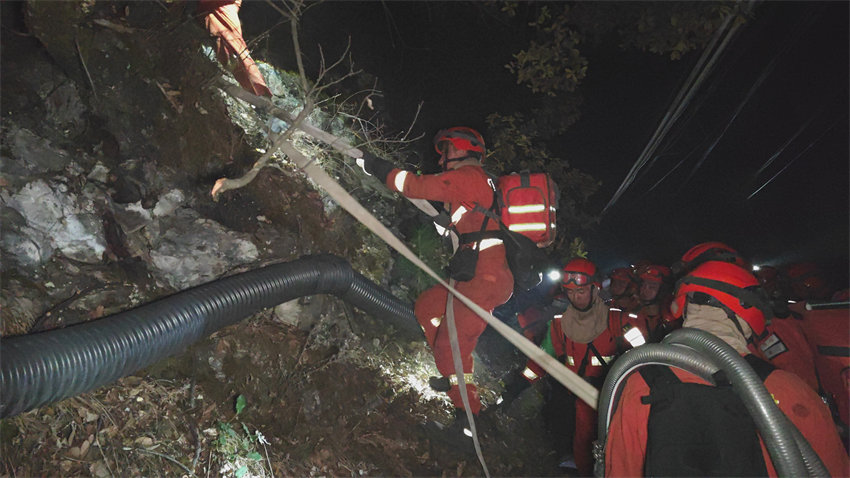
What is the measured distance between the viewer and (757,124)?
1612cm

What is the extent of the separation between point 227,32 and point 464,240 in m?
3.69

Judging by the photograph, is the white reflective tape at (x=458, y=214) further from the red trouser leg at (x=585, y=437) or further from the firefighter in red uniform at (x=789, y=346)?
the red trouser leg at (x=585, y=437)

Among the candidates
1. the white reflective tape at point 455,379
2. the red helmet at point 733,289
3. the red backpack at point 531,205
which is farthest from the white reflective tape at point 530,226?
the white reflective tape at point 455,379

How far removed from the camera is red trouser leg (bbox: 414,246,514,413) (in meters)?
4.16

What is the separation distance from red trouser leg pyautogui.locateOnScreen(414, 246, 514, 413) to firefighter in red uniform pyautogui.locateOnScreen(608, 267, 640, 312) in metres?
4.41

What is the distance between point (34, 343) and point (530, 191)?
3888 mm

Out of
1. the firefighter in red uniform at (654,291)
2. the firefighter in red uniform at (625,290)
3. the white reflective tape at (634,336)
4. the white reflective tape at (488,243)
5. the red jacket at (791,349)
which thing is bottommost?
the firefighter in red uniform at (625,290)

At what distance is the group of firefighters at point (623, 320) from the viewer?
82.8 inches

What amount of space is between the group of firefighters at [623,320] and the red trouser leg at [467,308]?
0.04 feet

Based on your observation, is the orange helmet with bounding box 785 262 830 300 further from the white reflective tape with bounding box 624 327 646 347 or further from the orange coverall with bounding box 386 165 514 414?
the orange coverall with bounding box 386 165 514 414

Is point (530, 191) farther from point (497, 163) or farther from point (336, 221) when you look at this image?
point (497, 163)

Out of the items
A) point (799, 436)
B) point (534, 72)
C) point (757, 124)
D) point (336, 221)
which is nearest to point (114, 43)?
point (336, 221)

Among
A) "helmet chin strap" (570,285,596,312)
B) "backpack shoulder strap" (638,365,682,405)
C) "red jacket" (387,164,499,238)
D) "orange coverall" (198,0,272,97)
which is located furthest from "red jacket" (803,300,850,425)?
"orange coverall" (198,0,272,97)

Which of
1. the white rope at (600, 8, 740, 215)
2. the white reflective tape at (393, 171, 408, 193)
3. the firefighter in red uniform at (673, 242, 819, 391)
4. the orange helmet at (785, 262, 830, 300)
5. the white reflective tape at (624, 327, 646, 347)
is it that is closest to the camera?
the firefighter in red uniform at (673, 242, 819, 391)
